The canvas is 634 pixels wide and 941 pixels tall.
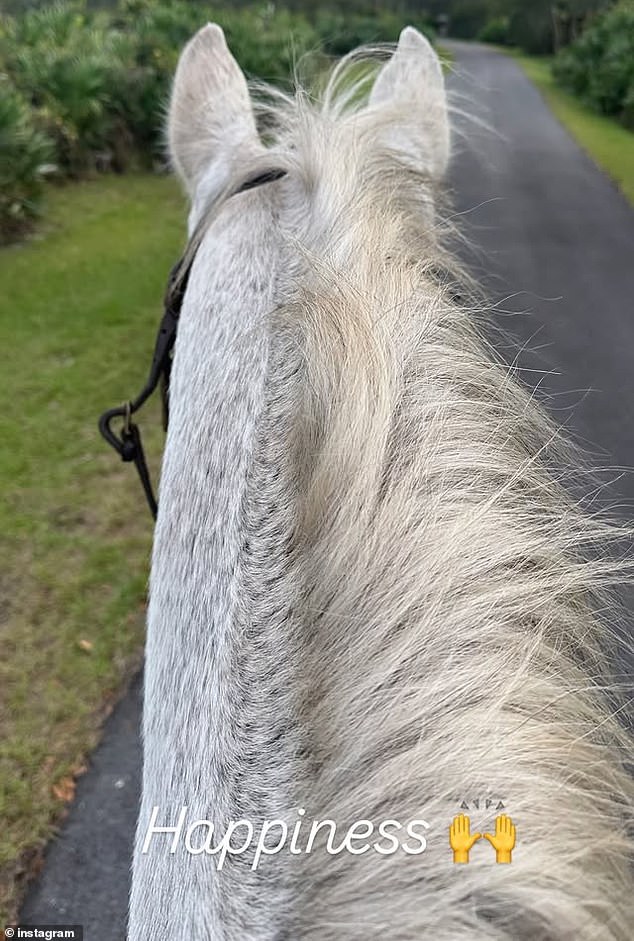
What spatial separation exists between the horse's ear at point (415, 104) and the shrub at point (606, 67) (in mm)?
14215

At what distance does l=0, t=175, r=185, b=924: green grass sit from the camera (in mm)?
2707

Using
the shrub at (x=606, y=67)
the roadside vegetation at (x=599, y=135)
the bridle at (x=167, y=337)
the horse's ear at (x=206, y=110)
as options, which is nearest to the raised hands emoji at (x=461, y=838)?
the bridle at (x=167, y=337)

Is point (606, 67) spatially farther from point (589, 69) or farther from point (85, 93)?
point (85, 93)

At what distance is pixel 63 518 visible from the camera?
4059 mm

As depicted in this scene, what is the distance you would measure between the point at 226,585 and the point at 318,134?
85 centimetres

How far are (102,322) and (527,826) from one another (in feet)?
21.4

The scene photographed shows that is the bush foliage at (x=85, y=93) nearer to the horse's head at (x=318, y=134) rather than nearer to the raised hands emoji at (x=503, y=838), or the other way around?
the horse's head at (x=318, y=134)

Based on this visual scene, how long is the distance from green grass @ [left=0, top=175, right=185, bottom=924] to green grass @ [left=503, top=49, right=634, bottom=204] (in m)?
6.95

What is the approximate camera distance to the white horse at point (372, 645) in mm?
541

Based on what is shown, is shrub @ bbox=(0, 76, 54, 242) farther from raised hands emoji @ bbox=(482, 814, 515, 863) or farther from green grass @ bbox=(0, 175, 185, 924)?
raised hands emoji @ bbox=(482, 814, 515, 863)

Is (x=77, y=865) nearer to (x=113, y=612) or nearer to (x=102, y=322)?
(x=113, y=612)

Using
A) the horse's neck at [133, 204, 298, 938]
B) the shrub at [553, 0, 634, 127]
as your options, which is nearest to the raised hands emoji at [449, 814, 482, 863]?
the horse's neck at [133, 204, 298, 938]

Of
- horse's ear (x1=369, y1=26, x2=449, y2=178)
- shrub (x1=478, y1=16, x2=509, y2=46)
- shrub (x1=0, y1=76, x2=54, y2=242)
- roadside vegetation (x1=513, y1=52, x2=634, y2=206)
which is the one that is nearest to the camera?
horse's ear (x1=369, y1=26, x2=449, y2=178)

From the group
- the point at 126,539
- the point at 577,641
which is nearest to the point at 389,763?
the point at 577,641
